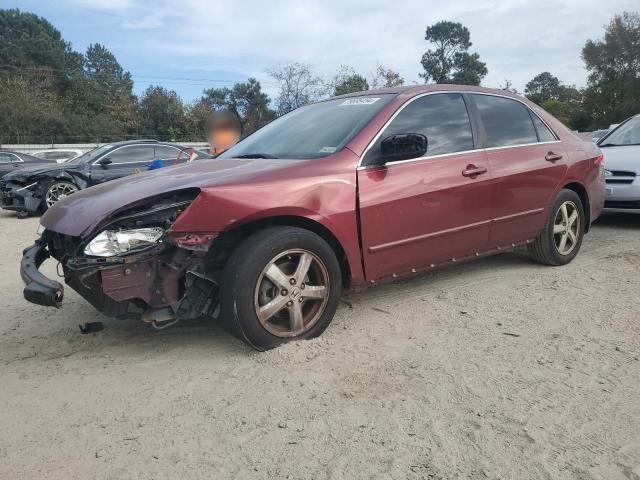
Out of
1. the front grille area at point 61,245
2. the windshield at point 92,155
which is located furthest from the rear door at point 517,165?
the windshield at point 92,155

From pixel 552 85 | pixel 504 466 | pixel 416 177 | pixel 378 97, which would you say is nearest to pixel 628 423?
pixel 504 466

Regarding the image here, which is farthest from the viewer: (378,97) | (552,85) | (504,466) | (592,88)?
(552,85)

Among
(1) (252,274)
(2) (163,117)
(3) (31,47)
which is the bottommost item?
(1) (252,274)

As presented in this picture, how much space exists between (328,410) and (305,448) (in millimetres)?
314

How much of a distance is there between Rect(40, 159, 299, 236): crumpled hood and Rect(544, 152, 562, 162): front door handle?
251 cm

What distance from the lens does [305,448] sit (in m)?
2.21

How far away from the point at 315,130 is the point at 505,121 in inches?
68.8

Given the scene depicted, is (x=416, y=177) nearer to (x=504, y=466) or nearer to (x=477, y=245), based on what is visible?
(x=477, y=245)

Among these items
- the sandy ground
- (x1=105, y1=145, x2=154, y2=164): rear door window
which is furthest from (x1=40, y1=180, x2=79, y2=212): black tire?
the sandy ground

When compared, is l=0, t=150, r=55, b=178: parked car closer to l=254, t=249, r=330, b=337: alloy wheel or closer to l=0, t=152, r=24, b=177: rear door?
l=0, t=152, r=24, b=177: rear door

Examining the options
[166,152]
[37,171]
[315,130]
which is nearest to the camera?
[315,130]

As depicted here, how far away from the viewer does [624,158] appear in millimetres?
6820

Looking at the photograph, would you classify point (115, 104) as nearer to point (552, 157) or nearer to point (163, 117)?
point (163, 117)

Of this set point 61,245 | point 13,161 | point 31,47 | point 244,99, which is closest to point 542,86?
point 244,99
